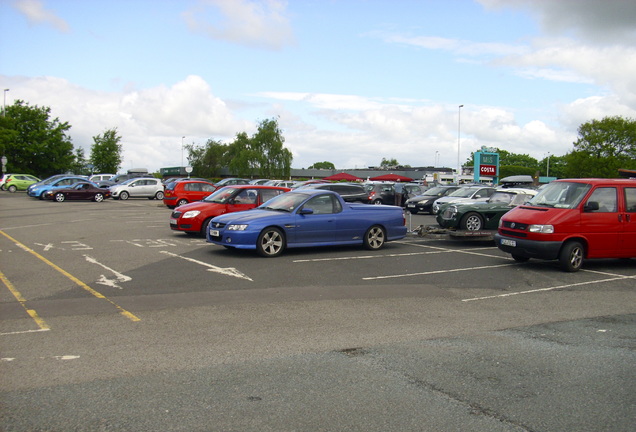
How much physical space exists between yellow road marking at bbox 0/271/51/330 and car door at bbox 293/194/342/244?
5826 mm

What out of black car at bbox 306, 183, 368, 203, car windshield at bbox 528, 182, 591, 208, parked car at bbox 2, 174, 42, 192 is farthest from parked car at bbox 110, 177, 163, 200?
car windshield at bbox 528, 182, 591, 208

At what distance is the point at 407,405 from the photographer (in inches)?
180

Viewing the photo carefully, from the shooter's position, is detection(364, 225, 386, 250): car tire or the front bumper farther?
detection(364, 225, 386, 250): car tire

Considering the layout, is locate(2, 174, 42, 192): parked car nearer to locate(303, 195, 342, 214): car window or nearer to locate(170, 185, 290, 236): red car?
locate(170, 185, 290, 236): red car

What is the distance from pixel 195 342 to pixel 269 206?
25.6 feet

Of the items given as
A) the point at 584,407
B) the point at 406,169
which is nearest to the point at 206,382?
the point at 584,407

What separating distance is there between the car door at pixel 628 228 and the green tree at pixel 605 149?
66.5 metres

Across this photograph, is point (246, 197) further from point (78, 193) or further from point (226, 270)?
point (78, 193)

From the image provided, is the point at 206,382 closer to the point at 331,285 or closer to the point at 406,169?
the point at 331,285

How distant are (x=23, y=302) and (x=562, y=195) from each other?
10489 millimetres

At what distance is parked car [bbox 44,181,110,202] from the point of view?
36.1 m

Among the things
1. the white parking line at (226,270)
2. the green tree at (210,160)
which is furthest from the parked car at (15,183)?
the green tree at (210,160)

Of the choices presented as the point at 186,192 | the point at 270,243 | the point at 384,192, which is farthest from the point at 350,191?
the point at 270,243

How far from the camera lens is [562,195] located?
12.5 metres
